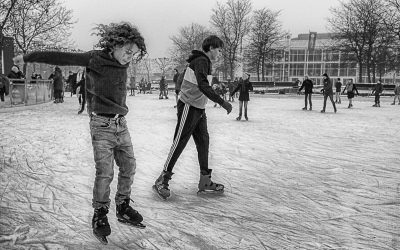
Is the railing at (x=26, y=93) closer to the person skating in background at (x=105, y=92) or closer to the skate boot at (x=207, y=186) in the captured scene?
the skate boot at (x=207, y=186)

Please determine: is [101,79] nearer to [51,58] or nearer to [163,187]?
[51,58]

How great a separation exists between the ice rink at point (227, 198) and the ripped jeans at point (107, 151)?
0.35 meters

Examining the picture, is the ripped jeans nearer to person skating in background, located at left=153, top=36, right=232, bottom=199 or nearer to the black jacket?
the black jacket

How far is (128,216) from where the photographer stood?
9.46 ft

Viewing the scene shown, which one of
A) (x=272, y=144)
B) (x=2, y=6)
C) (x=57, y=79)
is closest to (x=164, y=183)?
(x=272, y=144)

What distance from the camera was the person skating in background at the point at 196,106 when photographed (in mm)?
3537

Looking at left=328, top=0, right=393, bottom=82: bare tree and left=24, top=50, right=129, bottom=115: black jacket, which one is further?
left=328, top=0, right=393, bottom=82: bare tree

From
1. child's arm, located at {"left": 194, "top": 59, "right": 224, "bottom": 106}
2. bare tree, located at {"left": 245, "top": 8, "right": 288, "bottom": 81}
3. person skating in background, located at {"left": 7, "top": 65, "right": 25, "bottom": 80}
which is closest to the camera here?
child's arm, located at {"left": 194, "top": 59, "right": 224, "bottom": 106}

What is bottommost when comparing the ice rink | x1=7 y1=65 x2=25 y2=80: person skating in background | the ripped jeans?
the ice rink

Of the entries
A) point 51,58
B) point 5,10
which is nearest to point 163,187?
point 51,58

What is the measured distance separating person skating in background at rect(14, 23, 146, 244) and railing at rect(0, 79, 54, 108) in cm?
1033

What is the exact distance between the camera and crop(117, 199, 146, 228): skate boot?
2.86 metres

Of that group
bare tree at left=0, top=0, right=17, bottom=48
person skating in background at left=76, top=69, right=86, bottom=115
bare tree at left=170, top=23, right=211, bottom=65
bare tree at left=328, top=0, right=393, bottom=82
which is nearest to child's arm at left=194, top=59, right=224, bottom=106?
person skating in background at left=76, top=69, right=86, bottom=115

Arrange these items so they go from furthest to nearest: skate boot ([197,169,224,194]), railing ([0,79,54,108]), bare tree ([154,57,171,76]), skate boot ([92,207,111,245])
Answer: bare tree ([154,57,171,76]) → railing ([0,79,54,108]) → skate boot ([197,169,224,194]) → skate boot ([92,207,111,245])
